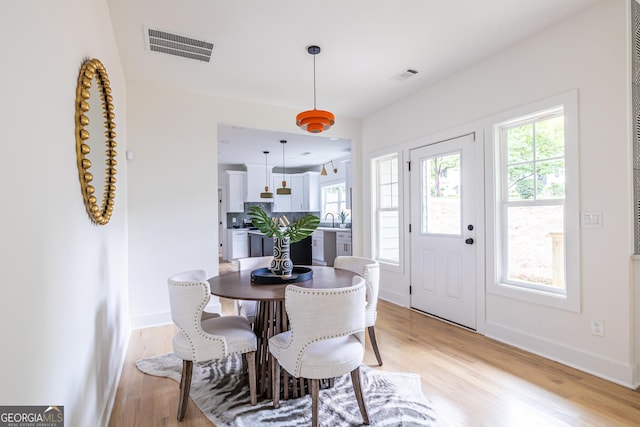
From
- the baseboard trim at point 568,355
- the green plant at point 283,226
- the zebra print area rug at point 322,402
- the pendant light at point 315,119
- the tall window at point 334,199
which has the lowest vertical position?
the zebra print area rug at point 322,402

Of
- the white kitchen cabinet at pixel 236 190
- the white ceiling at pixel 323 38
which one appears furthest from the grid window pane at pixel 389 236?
the white kitchen cabinet at pixel 236 190

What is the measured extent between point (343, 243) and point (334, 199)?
2.13 m

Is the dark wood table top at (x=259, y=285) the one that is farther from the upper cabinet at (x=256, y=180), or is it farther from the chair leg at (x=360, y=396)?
the upper cabinet at (x=256, y=180)

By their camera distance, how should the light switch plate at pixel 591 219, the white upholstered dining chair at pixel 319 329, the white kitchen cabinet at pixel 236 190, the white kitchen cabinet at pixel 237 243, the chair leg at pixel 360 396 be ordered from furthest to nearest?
1. the white kitchen cabinet at pixel 236 190
2. the white kitchen cabinet at pixel 237 243
3. the light switch plate at pixel 591 219
4. the chair leg at pixel 360 396
5. the white upholstered dining chair at pixel 319 329

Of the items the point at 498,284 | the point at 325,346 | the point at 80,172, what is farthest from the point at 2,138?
the point at 498,284

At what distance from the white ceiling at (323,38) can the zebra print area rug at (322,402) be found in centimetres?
272

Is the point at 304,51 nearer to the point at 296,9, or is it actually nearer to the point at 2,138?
the point at 296,9

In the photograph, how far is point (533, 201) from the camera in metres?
2.87

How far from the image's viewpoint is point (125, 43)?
2.82 meters

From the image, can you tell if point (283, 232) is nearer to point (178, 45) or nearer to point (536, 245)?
point (178, 45)

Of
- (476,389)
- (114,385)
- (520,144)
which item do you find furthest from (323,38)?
(114,385)

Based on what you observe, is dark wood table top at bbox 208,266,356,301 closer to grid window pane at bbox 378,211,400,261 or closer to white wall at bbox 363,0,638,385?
white wall at bbox 363,0,638,385

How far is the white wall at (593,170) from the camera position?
226 cm

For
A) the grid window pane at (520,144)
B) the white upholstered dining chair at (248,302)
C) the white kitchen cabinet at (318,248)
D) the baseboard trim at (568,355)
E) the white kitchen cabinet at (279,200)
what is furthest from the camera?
the white kitchen cabinet at (279,200)
